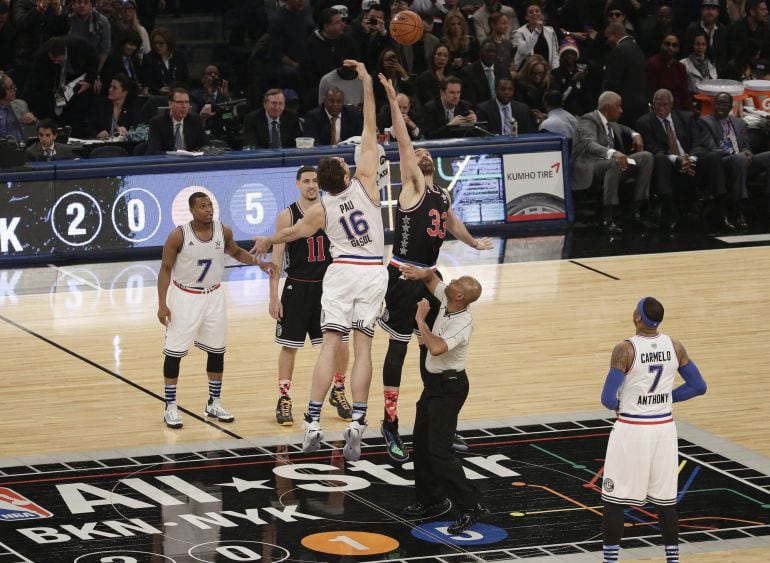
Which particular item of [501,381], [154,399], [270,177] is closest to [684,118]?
[270,177]

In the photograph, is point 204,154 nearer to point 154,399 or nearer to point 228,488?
point 154,399

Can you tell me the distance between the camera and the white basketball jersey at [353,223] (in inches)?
460

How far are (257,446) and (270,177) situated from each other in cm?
807

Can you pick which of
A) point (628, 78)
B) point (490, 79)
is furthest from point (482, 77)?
point (628, 78)

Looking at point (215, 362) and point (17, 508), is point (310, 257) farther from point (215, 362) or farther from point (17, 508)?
point (17, 508)

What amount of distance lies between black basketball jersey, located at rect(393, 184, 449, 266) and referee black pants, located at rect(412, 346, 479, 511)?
1644 mm

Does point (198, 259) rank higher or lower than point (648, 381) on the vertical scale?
higher

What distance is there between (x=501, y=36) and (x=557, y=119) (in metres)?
2.39

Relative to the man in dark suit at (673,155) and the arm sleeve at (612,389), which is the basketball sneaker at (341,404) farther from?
the man in dark suit at (673,155)

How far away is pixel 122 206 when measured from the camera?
63.7 feet

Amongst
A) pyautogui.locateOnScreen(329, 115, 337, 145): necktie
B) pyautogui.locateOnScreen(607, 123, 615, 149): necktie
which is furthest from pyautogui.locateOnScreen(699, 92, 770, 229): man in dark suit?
pyautogui.locateOnScreen(329, 115, 337, 145): necktie

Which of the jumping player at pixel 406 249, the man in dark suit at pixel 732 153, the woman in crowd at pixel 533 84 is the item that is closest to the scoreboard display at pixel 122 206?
the woman in crowd at pixel 533 84

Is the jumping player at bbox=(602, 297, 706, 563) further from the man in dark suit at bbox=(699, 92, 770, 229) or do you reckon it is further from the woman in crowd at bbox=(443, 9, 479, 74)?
the woman in crowd at bbox=(443, 9, 479, 74)

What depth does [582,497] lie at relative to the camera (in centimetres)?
1109
